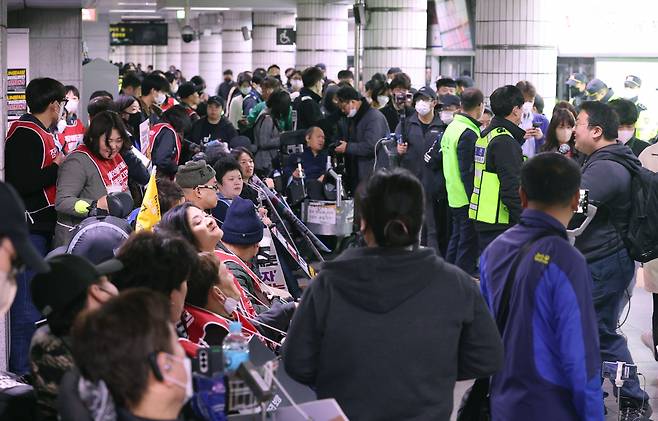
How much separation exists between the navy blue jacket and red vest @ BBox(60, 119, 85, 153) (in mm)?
5581

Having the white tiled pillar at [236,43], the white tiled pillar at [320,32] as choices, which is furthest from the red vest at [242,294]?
the white tiled pillar at [236,43]

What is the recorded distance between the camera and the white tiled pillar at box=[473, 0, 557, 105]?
13344 millimetres

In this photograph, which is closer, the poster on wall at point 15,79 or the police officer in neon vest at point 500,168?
the police officer in neon vest at point 500,168

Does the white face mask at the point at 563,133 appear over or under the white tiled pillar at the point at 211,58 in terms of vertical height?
under

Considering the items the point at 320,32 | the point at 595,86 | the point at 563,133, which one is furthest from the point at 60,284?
the point at 320,32

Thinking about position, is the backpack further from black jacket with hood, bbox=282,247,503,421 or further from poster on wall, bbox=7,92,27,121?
poster on wall, bbox=7,92,27,121

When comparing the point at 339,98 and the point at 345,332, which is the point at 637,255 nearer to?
the point at 345,332

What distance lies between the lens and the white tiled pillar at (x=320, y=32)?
80.0ft

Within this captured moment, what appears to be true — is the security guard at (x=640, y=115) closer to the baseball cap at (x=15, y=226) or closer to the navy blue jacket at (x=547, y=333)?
the navy blue jacket at (x=547, y=333)

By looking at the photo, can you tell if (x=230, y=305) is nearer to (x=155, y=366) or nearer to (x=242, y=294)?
(x=242, y=294)

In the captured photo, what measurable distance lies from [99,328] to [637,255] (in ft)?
14.4

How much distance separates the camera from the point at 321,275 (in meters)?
3.78

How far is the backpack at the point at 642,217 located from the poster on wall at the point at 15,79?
20.3ft

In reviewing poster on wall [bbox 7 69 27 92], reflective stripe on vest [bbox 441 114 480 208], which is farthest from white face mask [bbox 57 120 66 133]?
reflective stripe on vest [bbox 441 114 480 208]
